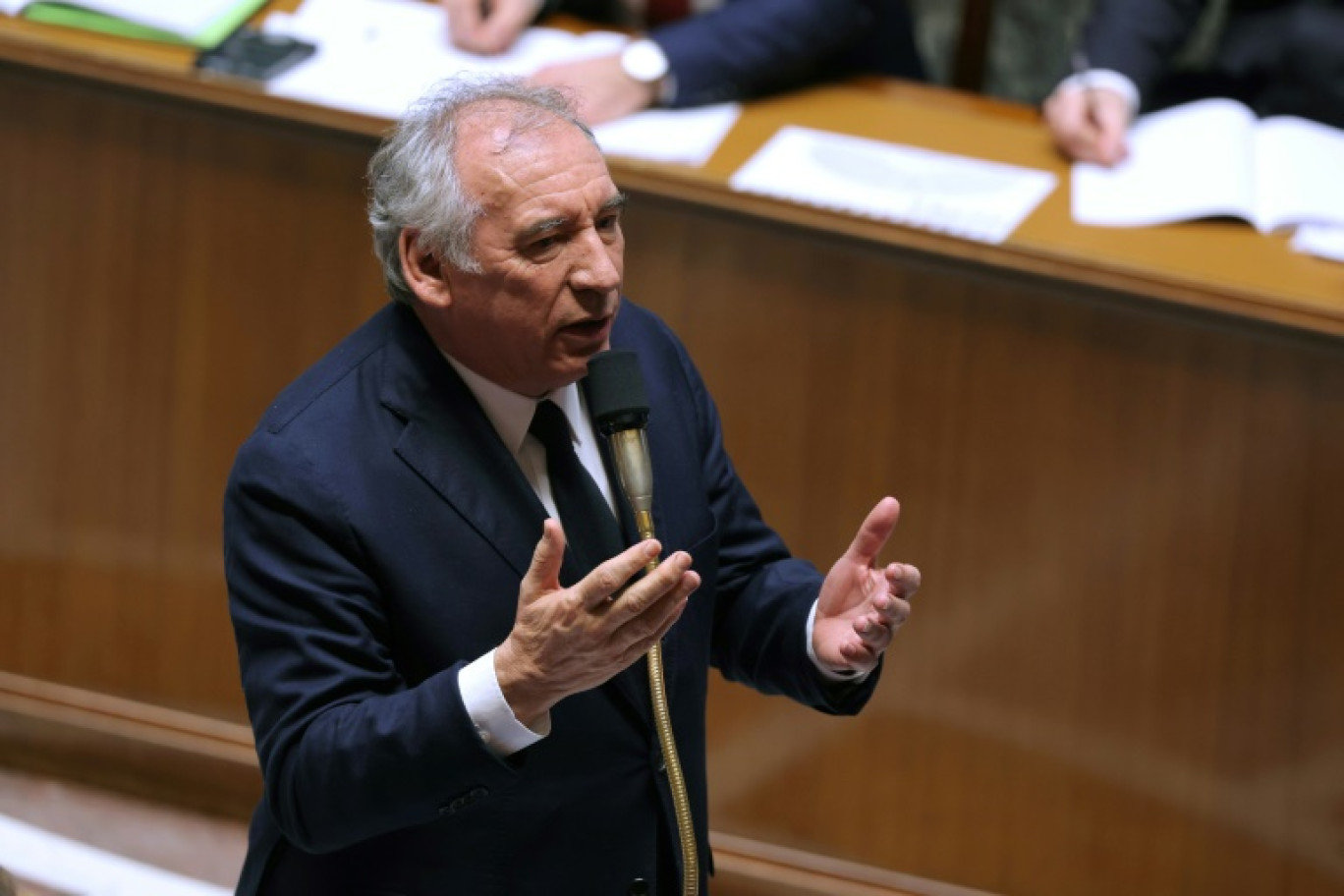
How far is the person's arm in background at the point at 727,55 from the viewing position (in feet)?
8.63

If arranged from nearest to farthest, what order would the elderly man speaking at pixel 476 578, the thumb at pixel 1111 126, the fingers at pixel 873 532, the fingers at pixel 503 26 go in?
the elderly man speaking at pixel 476 578 → the fingers at pixel 873 532 → the thumb at pixel 1111 126 → the fingers at pixel 503 26

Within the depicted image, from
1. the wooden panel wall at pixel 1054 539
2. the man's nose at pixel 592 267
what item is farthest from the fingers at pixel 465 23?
the man's nose at pixel 592 267

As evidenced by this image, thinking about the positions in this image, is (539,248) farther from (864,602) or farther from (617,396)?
(864,602)

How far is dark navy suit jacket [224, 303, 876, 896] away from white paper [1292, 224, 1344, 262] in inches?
39.0

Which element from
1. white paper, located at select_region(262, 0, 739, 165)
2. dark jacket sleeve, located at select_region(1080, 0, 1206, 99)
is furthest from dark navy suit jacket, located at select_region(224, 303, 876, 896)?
dark jacket sleeve, located at select_region(1080, 0, 1206, 99)

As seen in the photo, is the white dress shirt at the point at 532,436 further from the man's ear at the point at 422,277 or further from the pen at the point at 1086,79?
the pen at the point at 1086,79

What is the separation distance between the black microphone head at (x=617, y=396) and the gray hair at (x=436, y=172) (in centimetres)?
12

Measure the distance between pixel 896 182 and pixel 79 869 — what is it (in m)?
1.30

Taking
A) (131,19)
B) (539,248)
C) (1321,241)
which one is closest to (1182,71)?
(1321,241)

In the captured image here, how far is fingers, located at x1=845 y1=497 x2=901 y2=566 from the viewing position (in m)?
1.62

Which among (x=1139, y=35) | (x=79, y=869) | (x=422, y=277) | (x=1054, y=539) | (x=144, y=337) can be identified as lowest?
(x=79, y=869)

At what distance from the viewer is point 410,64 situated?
2.70 meters

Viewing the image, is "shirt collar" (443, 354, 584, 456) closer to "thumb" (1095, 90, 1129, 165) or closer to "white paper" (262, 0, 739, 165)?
"white paper" (262, 0, 739, 165)

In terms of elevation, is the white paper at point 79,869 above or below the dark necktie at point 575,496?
below
